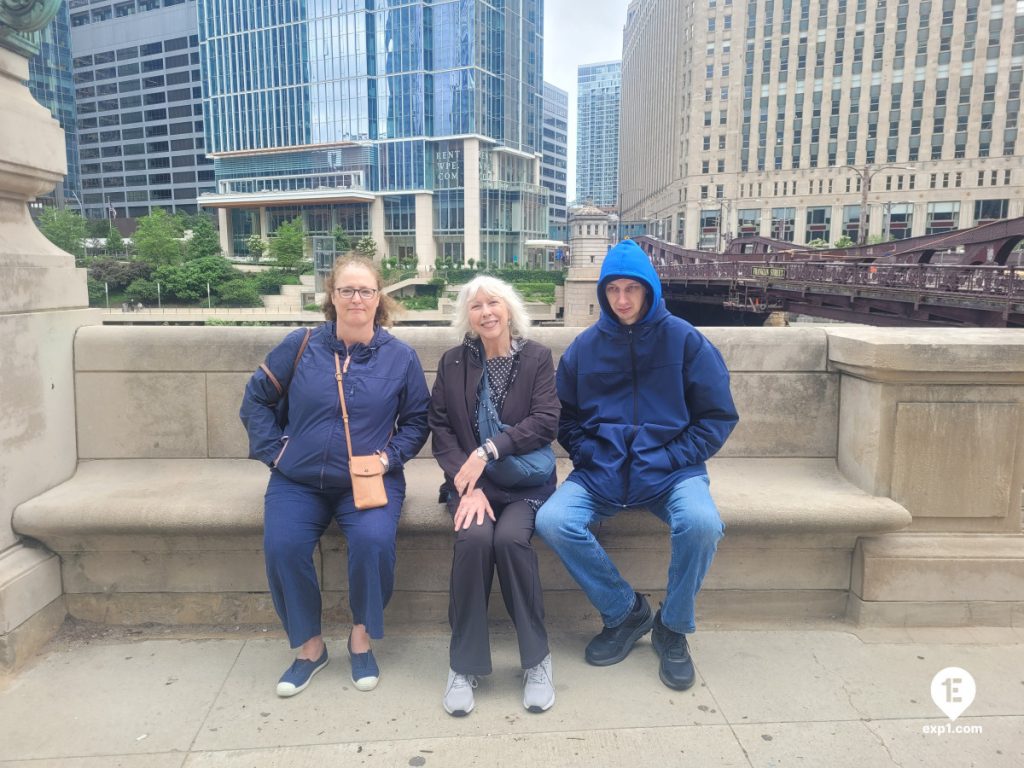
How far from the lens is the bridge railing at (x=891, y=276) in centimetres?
1928

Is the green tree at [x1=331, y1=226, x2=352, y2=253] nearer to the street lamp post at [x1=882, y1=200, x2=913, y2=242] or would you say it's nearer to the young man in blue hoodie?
the street lamp post at [x1=882, y1=200, x2=913, y2=242]

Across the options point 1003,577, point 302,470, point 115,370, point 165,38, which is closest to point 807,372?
point 1003,577

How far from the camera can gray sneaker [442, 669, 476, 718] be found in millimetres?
2564

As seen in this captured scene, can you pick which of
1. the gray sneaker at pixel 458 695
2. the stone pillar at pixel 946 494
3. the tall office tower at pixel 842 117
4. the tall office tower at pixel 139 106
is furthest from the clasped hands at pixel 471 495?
the tall office tower at pixel 139 106

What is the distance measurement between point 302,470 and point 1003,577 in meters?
3.28

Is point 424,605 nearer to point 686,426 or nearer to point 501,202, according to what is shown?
point 686,426

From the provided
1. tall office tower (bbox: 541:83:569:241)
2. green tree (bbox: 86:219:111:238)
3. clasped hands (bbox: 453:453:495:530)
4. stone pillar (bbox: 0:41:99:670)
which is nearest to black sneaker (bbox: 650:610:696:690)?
clasped hands (bbox: 453:453:495:530)

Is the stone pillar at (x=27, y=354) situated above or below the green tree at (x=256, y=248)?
below

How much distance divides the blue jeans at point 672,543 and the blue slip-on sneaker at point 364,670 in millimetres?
884

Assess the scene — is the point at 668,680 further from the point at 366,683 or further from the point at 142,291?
the point at 142,291

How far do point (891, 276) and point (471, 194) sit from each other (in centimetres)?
5627

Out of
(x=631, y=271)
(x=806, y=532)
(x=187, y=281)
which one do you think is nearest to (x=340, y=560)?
(x=631, y=271)

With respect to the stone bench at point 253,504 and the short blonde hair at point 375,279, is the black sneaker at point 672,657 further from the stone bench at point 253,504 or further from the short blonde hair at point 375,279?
the short blonde hair at point 375,279

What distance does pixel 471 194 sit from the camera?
248 ft
